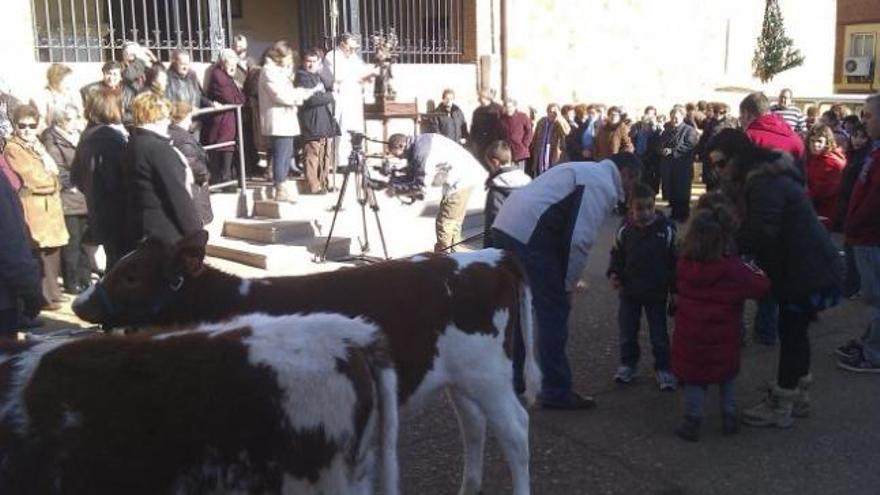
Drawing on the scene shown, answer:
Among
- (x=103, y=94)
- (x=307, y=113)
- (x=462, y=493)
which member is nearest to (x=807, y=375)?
(x=462, y=493)

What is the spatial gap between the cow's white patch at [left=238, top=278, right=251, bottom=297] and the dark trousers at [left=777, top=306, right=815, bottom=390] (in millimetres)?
3334

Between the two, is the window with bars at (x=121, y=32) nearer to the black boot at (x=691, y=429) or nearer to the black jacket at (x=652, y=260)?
the black jacket at (x=652, y=260)

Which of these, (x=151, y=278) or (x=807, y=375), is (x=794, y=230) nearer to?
(x=807, y=375)

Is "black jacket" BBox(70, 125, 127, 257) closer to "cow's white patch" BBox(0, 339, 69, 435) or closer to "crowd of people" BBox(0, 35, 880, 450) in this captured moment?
"crowd of people" BBox(0, 35, 880, 450)

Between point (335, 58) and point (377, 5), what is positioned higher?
point (377, 5)

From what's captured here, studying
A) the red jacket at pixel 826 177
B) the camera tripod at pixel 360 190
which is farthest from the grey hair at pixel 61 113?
the red jacket at pixel 826 177

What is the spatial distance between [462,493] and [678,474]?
1.22 m

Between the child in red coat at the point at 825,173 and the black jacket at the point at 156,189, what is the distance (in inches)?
302

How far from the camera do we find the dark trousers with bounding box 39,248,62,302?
8.15m

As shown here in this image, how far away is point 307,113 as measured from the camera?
35.8 feet

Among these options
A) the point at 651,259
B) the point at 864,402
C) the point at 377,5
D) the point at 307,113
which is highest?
the point at 377,5

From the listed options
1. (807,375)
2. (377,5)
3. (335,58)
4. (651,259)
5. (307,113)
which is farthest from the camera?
(377,5)

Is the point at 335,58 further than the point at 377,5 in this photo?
No

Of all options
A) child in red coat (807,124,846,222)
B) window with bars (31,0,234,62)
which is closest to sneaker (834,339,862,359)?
child in red coat (807,124,846,222)
